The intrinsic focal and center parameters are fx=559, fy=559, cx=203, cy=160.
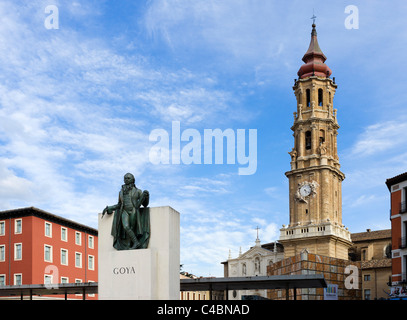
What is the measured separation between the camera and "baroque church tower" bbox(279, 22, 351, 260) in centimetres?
9131

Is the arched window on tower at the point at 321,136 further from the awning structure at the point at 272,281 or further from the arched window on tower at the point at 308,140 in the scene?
the awning structure at the point at 272,281

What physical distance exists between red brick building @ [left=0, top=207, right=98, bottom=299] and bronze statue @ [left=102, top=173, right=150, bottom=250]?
143 ft

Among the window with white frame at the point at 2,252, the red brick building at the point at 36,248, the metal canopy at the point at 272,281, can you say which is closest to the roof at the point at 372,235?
the red brick building at the point at 36,248

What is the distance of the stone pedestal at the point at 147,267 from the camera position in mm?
17578

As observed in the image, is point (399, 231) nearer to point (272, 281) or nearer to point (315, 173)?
point (272, 281)

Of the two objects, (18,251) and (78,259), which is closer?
(18,251)

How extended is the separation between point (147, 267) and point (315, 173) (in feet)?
261

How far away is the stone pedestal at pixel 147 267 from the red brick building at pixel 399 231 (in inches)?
1344

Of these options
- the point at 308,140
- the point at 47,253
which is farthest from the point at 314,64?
the point at 47,253

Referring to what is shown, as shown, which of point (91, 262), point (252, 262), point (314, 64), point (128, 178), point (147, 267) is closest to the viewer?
point (147, 267)

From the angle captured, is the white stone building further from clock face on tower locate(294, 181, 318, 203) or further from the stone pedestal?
the stone pedestal

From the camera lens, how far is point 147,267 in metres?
17.5

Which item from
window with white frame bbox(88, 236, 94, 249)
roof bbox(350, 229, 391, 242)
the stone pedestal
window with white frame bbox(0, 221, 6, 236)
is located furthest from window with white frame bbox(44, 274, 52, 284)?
roof bbox(350, 229, 391, 242)

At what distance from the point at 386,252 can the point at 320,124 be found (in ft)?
82.4
